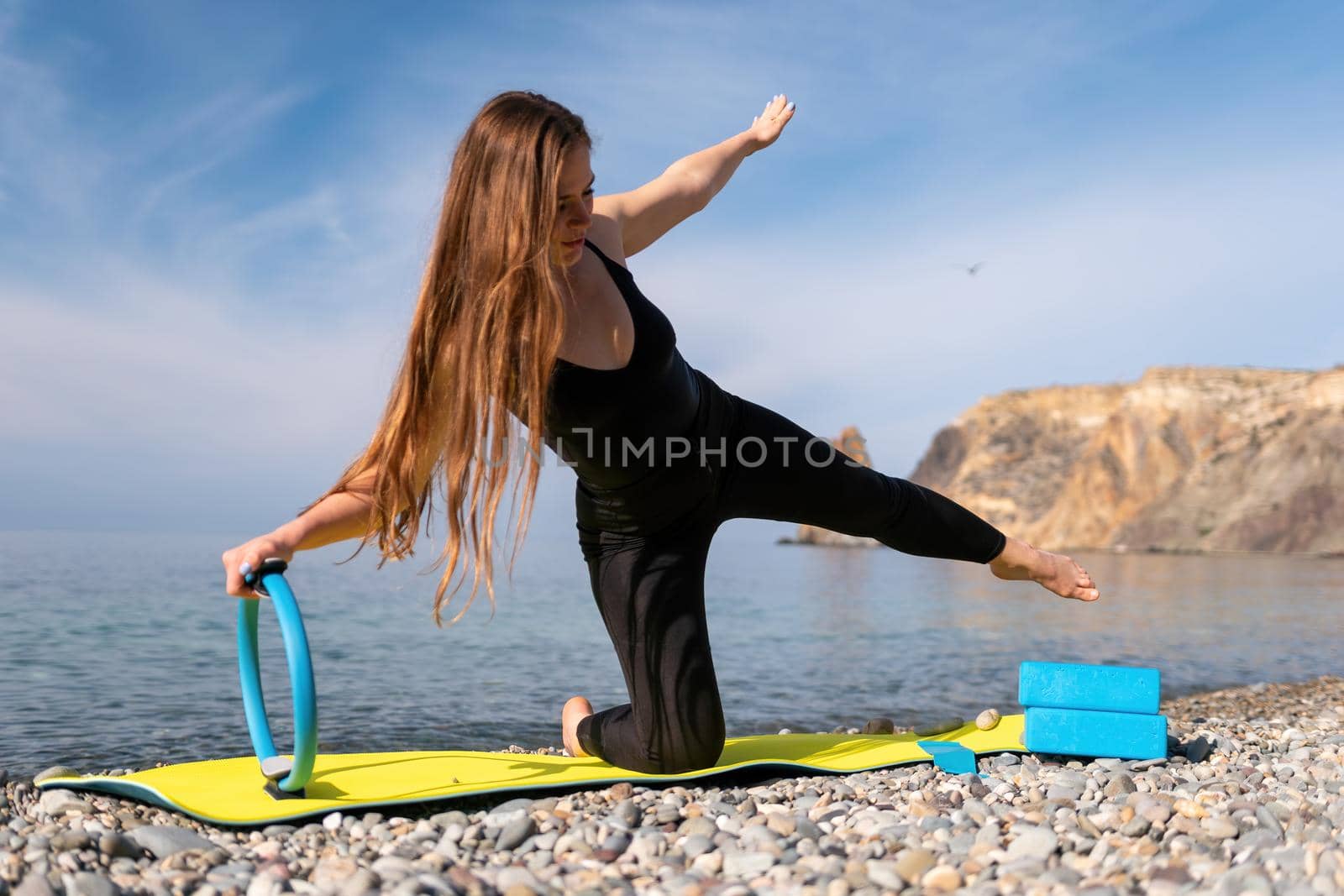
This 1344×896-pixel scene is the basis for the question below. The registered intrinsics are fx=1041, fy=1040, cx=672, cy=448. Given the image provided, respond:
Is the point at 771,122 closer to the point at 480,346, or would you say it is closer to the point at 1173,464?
the point at 480,346

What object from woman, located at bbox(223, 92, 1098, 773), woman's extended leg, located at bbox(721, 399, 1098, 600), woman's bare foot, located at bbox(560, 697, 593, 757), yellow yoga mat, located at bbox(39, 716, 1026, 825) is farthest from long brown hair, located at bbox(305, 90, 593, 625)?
woman's bare foot, located at bbox(560, 697, 593, 757)

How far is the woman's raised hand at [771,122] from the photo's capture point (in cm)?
397

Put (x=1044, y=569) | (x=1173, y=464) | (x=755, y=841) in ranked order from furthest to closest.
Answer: (x=1173, y=464)
(x=1044, y=569)
(x=755, y=841)

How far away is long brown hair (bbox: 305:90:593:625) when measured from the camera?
2709 mm

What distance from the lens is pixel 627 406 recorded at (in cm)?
306

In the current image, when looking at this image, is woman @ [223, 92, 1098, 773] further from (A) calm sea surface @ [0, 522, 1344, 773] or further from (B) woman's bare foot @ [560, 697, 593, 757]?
(A) calm sea surface @ [0, 522, 1344, 773]

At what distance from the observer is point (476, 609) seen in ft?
44.4

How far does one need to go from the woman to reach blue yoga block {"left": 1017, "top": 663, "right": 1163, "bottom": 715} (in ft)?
1.52

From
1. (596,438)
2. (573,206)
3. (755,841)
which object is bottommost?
(755,841)

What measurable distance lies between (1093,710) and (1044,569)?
1.84 ft

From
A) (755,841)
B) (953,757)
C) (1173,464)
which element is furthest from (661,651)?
(1173,464)

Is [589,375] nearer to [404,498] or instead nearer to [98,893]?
[404,498]

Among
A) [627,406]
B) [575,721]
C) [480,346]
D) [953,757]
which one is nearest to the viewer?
[480,346]

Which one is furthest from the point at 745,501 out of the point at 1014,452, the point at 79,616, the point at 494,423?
the point at 1014,452
